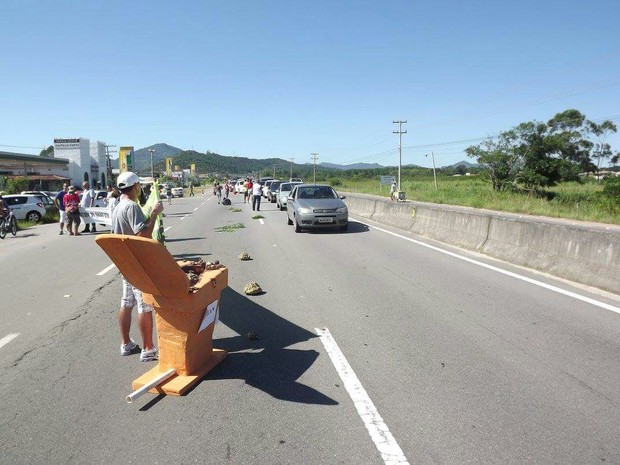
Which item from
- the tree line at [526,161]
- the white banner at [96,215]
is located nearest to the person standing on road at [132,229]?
the white banner at [96,215]

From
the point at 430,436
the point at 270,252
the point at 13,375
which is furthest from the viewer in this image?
the point at 270,252

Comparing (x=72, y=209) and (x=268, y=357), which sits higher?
(x=72, y=209)

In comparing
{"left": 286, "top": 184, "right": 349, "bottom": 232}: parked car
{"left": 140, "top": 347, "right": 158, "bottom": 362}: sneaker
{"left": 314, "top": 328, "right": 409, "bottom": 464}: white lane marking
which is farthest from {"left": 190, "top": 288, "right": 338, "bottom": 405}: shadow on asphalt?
{"left": 286, "top": 184, "right": 349, "bottom": 232}: parked car

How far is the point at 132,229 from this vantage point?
197 inches

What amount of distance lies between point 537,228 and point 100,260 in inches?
389

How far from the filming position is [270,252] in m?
12.6

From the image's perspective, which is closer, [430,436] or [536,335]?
[430,436]

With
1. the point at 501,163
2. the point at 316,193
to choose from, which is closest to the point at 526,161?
the point at 501,163

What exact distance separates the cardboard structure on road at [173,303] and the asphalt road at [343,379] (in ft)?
0.68

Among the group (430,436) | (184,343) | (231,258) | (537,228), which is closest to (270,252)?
(231,258)

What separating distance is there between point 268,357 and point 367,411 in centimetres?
149

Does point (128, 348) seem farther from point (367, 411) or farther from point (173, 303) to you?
point (367, 411)

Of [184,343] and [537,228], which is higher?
[537,228]

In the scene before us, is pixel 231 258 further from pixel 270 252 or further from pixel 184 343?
pixel 184 343
